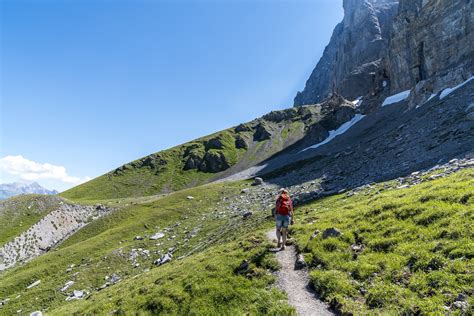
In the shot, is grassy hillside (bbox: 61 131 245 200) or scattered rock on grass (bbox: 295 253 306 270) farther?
grassy hillside (bbox: 61 131 245 200)

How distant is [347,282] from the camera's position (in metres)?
12.6

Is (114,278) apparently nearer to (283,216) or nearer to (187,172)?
(283,216)

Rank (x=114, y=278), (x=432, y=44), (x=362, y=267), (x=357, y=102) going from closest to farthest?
(x=362, y=267), (x=114, y=278), (x=432, y=44), (x=357, y=102)

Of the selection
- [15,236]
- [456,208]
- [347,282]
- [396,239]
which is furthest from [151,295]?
[15,236]

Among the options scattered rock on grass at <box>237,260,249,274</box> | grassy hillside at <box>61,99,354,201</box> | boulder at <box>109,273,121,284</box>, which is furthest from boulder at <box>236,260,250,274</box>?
grassy hillside at <box>61,99,354,201</box>

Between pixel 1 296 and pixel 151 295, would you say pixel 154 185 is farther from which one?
pixel 151 295

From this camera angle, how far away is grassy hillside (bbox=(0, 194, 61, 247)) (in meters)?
61.1

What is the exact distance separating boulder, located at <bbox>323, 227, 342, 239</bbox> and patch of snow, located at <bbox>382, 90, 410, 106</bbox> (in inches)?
4448

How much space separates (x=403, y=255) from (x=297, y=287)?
5.00m

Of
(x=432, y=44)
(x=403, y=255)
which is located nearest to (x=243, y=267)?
(x=403, y=255)

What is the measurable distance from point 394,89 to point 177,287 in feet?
437

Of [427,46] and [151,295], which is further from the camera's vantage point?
[427,46]

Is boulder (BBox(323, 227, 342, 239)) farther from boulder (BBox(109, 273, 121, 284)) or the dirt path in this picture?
boulder (BBox(109, 273, 121, 284))

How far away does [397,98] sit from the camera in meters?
116
